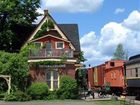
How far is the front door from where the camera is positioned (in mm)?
49250

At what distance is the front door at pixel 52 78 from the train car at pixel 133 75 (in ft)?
24.0

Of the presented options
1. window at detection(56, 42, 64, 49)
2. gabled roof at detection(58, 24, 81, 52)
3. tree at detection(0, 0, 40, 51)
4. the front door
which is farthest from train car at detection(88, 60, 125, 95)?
tree at detection(0, 0, 40, 51)

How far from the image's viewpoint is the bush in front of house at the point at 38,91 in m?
47.3

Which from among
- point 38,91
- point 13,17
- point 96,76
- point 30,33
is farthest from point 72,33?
point 38,91

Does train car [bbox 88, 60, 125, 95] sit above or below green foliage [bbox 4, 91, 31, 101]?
above

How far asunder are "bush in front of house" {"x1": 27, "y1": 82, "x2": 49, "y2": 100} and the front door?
1377 millimetres

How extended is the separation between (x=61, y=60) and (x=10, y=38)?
12494 millimetres

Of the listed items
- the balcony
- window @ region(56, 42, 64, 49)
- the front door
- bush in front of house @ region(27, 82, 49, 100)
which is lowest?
bush in front of house @ region(27, 82, 49, 100)

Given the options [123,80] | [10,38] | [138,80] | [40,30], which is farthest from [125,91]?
[10,38]

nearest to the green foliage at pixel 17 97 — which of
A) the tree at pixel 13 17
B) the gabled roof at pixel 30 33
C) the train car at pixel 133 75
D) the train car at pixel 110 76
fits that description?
the train car at pixel 133 75

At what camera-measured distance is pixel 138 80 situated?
135ft

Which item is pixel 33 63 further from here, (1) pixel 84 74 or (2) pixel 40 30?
(1) pixel 84 74

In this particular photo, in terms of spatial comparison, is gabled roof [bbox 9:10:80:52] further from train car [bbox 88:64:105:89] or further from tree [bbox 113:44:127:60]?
tree [bbox 113:44:127:60]

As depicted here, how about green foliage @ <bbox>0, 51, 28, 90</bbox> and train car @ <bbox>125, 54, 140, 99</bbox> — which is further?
green foliage @ <bbox>0, 51, 28, 90</bbox>
